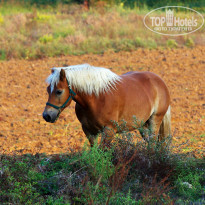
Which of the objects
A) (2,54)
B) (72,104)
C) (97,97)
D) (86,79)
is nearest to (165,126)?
(97,97)

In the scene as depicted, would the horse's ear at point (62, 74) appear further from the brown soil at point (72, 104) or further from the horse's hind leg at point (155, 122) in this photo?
the horse's hind leg at point (155, 122)

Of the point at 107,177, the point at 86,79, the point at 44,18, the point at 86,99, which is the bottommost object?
the point at 107,177

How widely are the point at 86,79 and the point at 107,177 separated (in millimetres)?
1369

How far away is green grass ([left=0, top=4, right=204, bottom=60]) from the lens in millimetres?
13047

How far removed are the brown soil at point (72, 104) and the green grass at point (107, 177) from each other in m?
0.31

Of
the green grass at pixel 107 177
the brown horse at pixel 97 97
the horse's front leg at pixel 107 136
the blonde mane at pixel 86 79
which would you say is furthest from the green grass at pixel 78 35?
the green grass at pixel 107 177

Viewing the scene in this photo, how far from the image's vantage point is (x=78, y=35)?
45.3 ft

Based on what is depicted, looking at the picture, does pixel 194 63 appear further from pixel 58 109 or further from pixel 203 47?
pixel 58 109

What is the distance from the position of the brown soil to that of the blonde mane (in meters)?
0.76

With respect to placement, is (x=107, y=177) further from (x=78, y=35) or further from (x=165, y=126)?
(x=78, y=35)

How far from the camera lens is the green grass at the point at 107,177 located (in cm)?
316

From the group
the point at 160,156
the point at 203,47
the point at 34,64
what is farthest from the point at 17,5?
the point at 160,156

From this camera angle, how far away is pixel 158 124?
17.4 ft

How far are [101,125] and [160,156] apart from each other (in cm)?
93
